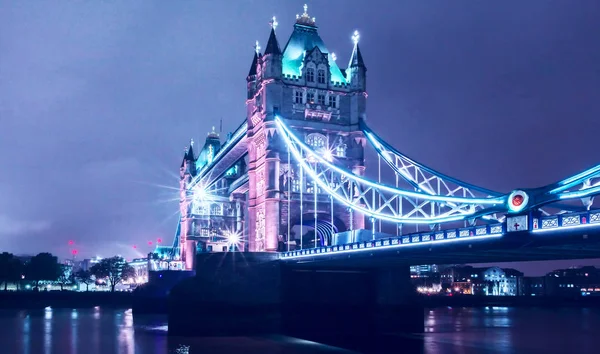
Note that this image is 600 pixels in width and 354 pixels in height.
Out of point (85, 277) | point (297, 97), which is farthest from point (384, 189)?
point (85, 277)

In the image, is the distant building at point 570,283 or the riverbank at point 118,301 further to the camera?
the distant building at point 570,283

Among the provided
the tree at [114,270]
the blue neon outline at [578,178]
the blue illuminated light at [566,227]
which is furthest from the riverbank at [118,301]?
the blue neon outline at [578,178]

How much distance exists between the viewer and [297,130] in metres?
53.3

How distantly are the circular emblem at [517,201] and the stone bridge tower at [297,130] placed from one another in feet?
88.3

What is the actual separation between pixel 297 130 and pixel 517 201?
29756 mm

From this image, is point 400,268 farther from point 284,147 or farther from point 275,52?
point 275,52

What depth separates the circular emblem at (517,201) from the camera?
2464 centimetres

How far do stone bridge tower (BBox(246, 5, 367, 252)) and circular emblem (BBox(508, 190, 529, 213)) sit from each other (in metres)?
26.9

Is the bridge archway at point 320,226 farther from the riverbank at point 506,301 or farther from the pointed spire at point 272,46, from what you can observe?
the riverbank at point 506,301

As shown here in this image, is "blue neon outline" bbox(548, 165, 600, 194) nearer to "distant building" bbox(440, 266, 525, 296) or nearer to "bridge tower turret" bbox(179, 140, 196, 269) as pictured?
"bridge tower turret" bbox(179, 140, 196, 269)

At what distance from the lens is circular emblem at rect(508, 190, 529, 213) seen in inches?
970

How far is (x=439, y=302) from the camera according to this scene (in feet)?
321

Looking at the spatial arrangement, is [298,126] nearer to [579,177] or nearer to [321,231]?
[321,231]

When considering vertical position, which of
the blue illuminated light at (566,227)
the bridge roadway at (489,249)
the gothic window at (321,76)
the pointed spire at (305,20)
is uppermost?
the pointed spire at (305,20)
